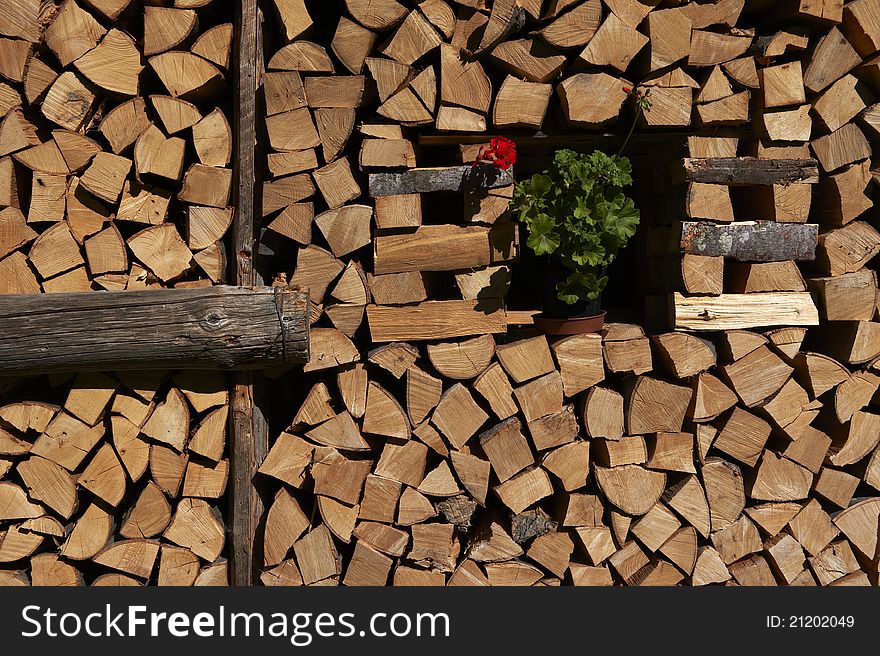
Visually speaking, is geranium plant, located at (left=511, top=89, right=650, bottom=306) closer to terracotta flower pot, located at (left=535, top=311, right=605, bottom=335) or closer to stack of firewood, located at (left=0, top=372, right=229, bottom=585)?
terracotta flower pot, located at (left=535, top=311, right=605, bottom=335)

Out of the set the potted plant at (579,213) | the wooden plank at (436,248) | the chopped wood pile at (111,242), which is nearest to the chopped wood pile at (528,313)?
the wooden plank at (436,248)

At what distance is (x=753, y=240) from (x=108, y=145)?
2287 millimetres

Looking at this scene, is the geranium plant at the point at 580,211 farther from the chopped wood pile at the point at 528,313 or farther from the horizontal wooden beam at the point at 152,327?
the horizontal wooden beam at the point at 152,327

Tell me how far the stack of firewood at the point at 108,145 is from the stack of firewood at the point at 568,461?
696 mm

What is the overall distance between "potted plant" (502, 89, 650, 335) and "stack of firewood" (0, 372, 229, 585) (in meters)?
1.22

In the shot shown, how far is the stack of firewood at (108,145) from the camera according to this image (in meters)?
2.41

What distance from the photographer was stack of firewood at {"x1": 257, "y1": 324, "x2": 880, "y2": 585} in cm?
251

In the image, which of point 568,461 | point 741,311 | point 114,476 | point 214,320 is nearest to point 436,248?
point 214,320

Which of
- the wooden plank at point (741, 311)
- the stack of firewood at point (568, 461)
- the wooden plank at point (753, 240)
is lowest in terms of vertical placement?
the stack of firewood at point (568, 461)

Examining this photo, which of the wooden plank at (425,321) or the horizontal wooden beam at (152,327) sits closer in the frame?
the horizontal wooden beam at (152,327)

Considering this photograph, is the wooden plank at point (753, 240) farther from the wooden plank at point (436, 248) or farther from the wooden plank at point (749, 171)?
the wooden plank at point (436, 248)

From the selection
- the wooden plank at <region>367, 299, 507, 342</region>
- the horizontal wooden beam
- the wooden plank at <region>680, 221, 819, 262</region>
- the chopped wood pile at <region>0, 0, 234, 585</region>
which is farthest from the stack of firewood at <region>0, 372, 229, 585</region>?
the wooden plank at <region>680, 221, 819, 262</region>

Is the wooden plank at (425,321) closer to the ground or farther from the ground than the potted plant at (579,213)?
closer to the ground

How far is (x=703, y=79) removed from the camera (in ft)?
8.26
